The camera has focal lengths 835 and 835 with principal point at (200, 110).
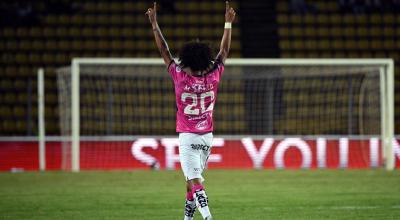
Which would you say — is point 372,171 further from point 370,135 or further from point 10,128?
point 10,128

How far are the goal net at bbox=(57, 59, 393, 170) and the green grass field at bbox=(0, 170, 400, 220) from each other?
221cm

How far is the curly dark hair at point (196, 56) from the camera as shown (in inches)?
316

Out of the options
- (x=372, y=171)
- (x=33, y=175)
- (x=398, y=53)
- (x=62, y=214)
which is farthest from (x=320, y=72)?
(x=62, y=214)

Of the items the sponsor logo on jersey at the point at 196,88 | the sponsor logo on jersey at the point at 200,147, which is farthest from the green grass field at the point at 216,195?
the sponsor logo on jersey at the point at 196,88

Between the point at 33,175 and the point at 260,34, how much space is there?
34.1 feet

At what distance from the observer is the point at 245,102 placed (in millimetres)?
21828

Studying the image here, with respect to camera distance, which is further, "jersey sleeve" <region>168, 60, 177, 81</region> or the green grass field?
the green grass field

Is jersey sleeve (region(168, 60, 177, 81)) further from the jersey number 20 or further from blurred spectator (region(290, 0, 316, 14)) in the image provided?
blurred spectator (region(290, 0, 316, 14))

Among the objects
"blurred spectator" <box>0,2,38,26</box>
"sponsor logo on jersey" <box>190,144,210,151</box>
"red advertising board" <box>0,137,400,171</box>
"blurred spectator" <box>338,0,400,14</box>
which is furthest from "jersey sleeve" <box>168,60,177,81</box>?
"blurred spectator" <box>338,0,400,14</box>

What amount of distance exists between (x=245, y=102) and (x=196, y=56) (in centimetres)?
1388

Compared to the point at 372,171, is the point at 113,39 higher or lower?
higher

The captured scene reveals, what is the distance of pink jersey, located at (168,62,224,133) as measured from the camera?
8078 mm

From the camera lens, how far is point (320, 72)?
70.1ft

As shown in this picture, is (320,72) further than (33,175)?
Yes
